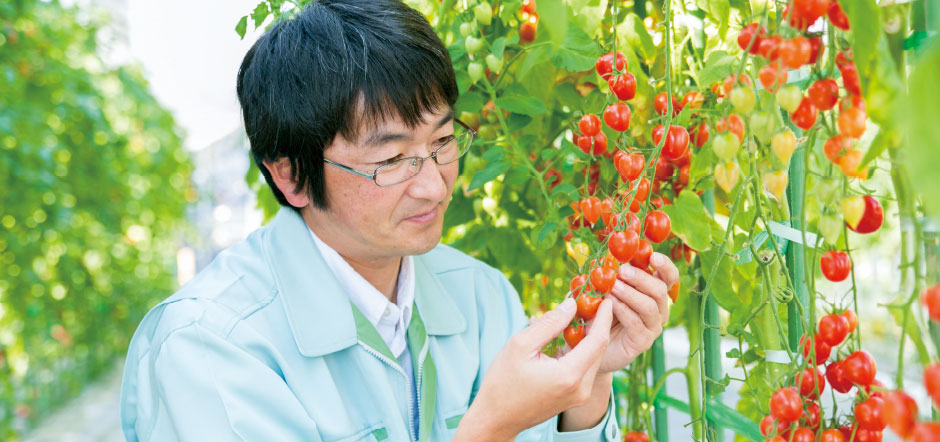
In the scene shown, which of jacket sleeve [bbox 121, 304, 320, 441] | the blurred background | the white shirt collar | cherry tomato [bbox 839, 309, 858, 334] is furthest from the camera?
the blurred background

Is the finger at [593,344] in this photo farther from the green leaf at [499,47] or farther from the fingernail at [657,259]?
the green leaf at [499,47]

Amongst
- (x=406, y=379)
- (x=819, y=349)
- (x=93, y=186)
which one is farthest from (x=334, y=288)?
(x=93, y=186)

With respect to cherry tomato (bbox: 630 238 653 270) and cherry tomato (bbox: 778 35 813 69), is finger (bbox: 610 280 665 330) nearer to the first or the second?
cherry tomato (bbox: 630 238 653 270)

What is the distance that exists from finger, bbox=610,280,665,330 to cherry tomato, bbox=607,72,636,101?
185mm

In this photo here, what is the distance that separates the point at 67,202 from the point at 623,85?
10.9ft

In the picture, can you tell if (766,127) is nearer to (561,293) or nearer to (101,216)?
(561,293)

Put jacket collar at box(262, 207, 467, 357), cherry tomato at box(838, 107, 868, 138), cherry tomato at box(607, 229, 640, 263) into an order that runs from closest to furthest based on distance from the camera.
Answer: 1. cherry tomato at box(838, 107, 868, 138)
2. cherry tomato at box(607, 229, 640, 263)
3. jacket collar at box(262, 207, 467, 357)

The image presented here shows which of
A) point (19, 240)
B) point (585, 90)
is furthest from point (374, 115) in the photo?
point (19, 240)

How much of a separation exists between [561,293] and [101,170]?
3155 mm

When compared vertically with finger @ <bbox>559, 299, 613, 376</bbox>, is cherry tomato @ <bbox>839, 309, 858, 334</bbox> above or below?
above

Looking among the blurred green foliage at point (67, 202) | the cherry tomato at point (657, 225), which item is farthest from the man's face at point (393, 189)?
the blurred green foliage at point (67, 202)

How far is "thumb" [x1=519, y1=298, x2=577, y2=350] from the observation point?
71cm

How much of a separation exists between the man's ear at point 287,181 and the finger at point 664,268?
0.49 meters

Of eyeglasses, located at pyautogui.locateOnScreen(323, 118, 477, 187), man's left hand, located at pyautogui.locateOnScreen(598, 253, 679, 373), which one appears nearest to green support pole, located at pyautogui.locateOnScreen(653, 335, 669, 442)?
man's left hand, located at pyautogui.locateOnScreen(598, 253, 679, 373)
